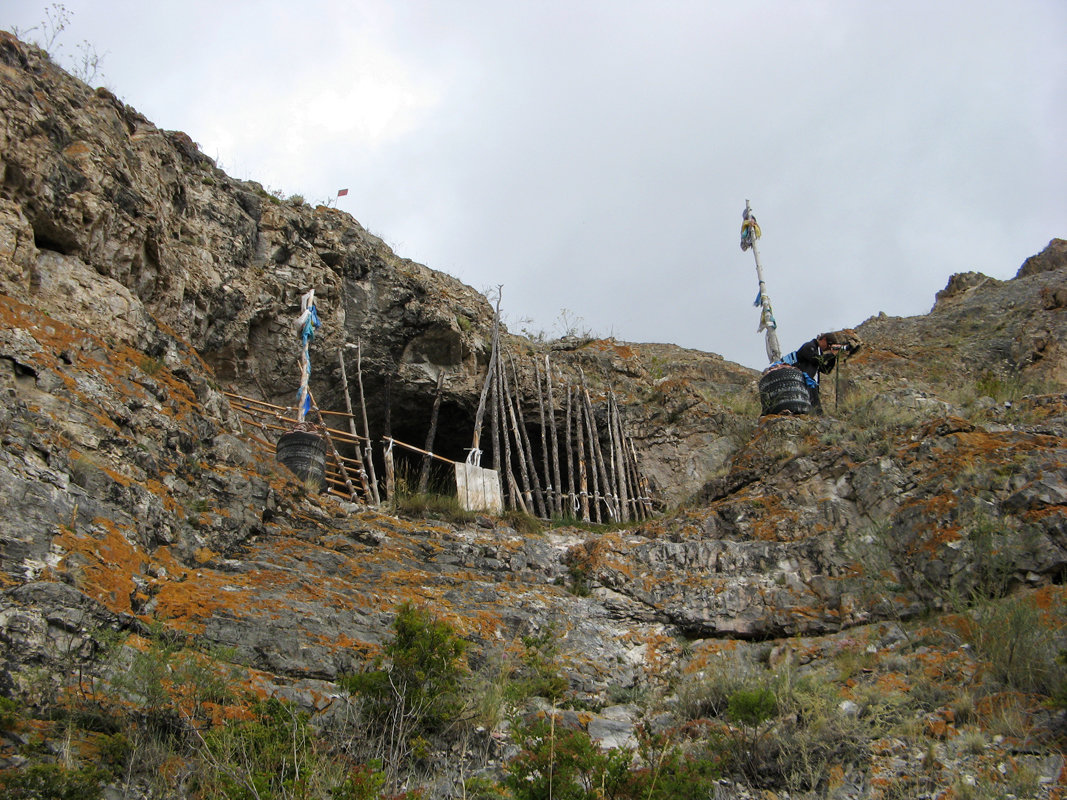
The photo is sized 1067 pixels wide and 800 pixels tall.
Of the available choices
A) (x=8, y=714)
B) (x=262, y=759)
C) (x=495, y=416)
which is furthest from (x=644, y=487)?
(x=8, y=714)

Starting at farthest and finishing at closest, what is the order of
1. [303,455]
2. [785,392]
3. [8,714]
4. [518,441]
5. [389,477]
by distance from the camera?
1. [518,441]
2. [389,477]
3. [785,392]
4. [303,455]
5. [8,714]

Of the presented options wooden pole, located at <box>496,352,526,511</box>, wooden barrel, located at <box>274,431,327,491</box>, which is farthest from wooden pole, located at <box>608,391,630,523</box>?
wooden barrel, located at <box>274,431,327,491</box>

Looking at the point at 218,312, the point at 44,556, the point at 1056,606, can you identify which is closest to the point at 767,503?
the point at 1056,606

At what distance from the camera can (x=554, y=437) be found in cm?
1350

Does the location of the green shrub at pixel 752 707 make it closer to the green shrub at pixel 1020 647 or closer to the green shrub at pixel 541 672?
the green shrub at pixel 541 672

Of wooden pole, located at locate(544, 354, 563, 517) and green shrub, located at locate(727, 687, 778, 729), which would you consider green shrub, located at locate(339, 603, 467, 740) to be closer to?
green shrub, located at locate(727, 687, 778, 729)

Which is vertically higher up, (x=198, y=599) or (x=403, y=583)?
(x=403, y=583)

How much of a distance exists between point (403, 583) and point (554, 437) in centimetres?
664

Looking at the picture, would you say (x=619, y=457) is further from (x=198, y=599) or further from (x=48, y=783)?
(x=48, y=783)

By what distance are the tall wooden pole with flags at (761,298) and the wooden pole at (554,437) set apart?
12.7 feet

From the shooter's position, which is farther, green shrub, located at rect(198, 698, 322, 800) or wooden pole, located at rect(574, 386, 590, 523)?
wooden pole, located at rect(574, 386, 590, 523)

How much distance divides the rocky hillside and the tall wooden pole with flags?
3094 millimetres

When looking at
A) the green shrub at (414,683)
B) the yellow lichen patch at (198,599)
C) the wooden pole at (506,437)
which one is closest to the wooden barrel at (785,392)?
the wooden pole at (506,437)

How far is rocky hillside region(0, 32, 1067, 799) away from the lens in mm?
4211
